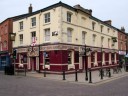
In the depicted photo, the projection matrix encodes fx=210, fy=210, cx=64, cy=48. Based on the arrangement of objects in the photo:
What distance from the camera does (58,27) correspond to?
26.2 meters

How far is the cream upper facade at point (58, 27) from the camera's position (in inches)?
1045

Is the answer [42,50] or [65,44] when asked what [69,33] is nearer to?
[65,44]

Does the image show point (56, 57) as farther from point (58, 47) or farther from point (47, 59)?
point (47, 59)

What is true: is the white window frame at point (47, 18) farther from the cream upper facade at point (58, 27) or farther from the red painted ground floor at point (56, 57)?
the red painted ground floor at point (56, 57)

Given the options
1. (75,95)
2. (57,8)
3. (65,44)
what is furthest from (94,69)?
(75,95)

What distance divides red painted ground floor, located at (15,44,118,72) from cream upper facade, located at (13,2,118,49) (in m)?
0.87

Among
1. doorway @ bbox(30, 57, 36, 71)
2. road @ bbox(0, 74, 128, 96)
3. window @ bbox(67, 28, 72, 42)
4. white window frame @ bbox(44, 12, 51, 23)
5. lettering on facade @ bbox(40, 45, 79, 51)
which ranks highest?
white window frame @ bbox(44, 12, 51, 23)

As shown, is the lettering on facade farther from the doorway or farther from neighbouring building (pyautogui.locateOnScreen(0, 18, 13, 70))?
neighbouring building (pyautogui.locateOnScreen(0, 18, 13, 70))

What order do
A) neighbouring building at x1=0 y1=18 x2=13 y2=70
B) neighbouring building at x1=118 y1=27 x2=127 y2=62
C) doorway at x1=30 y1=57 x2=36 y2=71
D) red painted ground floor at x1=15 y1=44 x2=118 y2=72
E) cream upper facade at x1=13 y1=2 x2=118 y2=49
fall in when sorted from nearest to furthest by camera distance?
red painted ground floor at x1=15 y1=44 x2=118 y2=72, cream upper facade at x1=13 y1=2 x2=118 y2=49, doorway at x1=30 y1=57 x2=36 y2=71, neighbouring building at x1=0 y1=18 x2=13 y2=70, neighbouring building at x1=118 y1=27 x2=127 y2=62

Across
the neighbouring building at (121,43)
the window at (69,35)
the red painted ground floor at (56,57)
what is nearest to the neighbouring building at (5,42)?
the red painted ground floor at (56,57)

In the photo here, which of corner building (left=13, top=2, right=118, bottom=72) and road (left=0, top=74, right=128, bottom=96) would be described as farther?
corner building (left=13, top=2, right=118, bottom=72)

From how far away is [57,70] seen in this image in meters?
26.1

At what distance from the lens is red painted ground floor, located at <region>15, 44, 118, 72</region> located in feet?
85.7

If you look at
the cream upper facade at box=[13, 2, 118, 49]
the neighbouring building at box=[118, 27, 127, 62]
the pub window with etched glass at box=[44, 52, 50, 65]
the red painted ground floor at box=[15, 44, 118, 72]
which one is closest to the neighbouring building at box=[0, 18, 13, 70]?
the cream upper facade at box=[13, 2, 118, 49]
